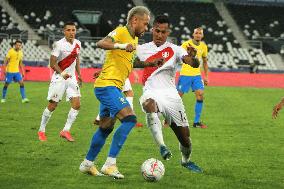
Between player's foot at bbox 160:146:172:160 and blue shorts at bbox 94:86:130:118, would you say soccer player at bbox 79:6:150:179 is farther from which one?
player's foot at bbox 160:146:172:160

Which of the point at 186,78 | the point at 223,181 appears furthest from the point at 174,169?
the point at 186,78

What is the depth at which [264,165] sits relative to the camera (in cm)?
905

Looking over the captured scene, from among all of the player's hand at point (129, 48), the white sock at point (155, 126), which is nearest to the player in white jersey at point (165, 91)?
the white sock at point (155, 126)

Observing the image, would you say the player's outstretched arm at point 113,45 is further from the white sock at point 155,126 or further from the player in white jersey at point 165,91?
the white sock at point 155,126

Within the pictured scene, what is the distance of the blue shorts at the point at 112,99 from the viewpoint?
24.8 feet

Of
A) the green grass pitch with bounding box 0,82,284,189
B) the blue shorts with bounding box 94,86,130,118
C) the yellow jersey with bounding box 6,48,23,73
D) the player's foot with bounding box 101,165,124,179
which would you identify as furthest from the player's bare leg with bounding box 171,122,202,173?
the yellow jersey with bounding box 6,48,23,73

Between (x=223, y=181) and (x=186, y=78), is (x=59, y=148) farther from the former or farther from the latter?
(x=186, y=78)

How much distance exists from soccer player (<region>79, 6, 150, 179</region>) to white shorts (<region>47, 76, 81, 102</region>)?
12.4 feet

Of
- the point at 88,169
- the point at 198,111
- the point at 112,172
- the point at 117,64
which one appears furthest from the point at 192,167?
the point at 198,111

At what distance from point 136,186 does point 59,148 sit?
3451 millimetres

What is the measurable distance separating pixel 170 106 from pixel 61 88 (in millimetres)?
3805

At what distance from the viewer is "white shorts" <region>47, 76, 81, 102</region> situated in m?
11.6

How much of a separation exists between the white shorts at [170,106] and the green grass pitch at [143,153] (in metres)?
0.73

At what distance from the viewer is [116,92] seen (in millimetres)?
7668
